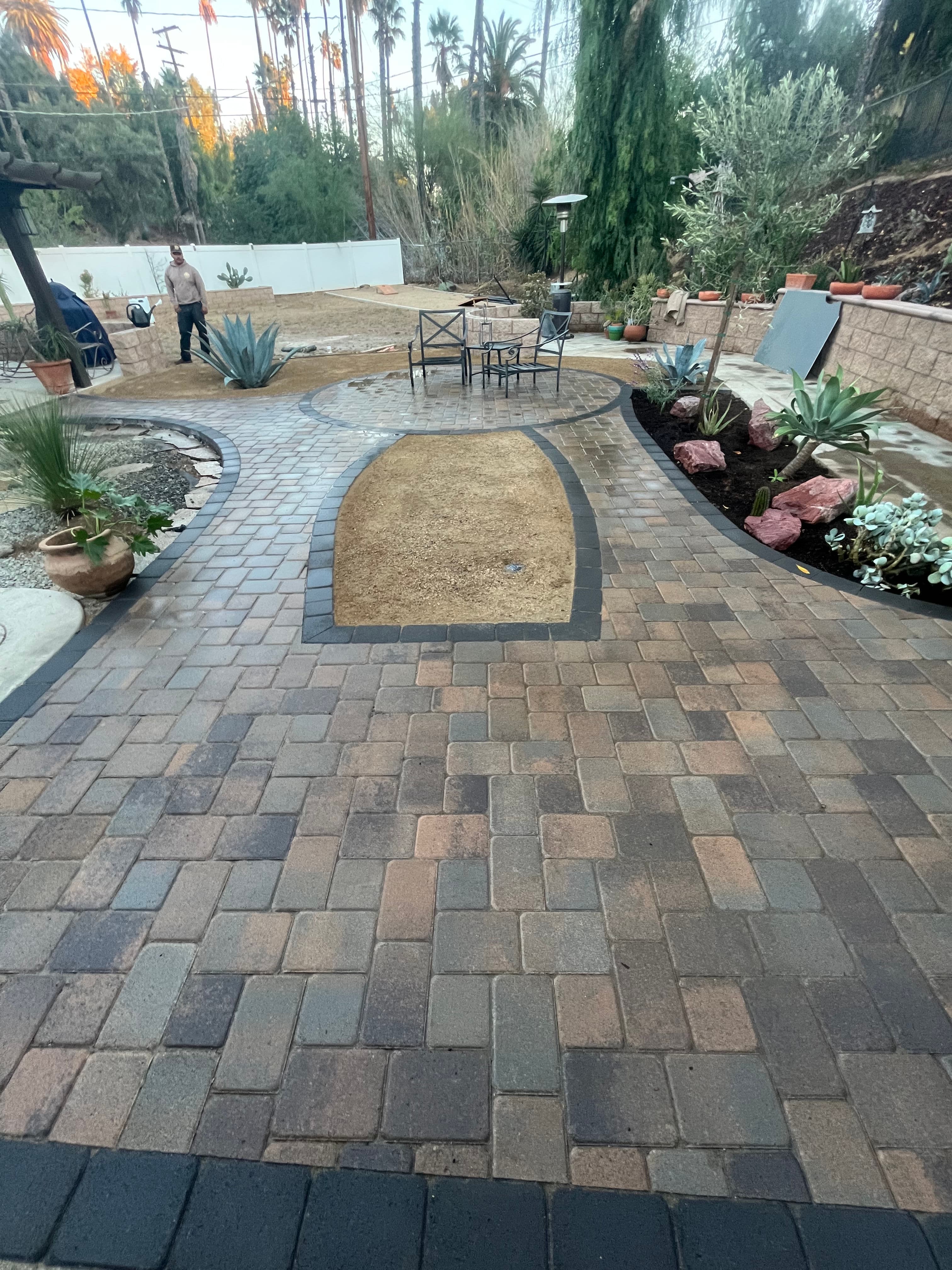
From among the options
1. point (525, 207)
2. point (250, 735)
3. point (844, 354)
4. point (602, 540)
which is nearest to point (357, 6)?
point (525, 207)

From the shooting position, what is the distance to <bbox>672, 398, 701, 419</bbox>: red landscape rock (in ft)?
20.7

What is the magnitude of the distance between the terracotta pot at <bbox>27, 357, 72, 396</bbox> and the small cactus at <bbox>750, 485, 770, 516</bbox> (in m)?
9.02

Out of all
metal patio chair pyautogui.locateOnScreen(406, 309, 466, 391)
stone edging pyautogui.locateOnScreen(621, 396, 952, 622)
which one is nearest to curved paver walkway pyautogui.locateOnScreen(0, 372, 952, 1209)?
stone edging pyautogui.locateOnScreen(621, 396, 952, 622)

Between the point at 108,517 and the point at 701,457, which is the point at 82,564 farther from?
the point at 701,457

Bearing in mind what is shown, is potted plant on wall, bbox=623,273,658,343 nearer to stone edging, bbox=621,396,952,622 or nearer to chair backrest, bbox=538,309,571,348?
chair backrest, bbox=538,309,571,348

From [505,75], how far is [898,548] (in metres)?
34.8

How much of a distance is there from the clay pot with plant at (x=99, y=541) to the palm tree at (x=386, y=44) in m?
29.1

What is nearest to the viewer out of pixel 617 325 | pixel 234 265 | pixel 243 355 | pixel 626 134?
pixel 243 355

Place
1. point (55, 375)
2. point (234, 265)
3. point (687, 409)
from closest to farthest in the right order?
point (687, 409) < point (55, 375) < point (234, 265)

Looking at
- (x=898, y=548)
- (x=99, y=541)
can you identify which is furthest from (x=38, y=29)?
(x=898, y=548)

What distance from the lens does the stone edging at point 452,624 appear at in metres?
3.21

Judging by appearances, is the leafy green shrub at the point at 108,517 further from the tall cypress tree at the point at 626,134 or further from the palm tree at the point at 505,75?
the palm tree at the point at 505,75

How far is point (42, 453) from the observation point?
363 centimetres

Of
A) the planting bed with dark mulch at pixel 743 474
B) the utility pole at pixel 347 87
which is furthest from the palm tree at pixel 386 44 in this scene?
the planting bed with dark mulch at pixel 743 474
